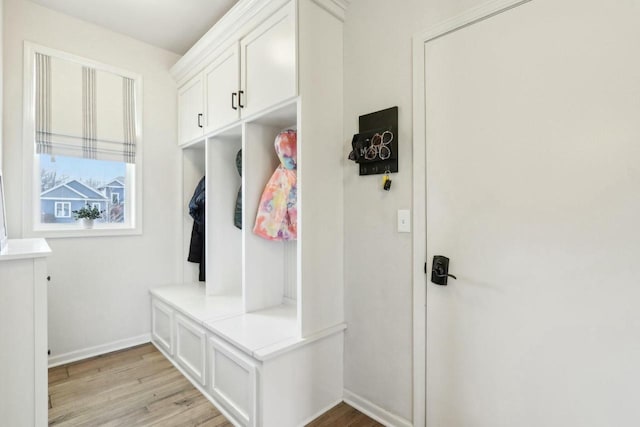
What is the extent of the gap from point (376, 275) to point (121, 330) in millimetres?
2322

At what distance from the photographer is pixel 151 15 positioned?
7.62ft

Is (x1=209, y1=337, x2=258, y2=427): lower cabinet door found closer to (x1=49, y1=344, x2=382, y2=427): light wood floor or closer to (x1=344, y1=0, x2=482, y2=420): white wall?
(x1=49, y1=344, x2=382, y2=427): light wood floor

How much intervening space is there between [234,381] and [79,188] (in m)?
2.04

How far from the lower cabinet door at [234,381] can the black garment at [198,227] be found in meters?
1.16

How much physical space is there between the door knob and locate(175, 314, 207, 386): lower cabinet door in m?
1.44

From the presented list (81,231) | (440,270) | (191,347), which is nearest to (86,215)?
(81,231)

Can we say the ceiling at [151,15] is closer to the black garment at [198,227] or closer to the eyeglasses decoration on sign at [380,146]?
the black garment at [198,227]

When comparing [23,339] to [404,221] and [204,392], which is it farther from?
[404,221]

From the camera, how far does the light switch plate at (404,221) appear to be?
1.56m

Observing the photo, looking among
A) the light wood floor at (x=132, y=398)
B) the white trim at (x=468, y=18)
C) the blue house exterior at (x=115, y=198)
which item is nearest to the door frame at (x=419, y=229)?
the white trim at (x=468, y=18)

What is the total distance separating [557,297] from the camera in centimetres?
114

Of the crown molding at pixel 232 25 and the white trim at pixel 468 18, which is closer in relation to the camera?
the white trim at pixel 468 18

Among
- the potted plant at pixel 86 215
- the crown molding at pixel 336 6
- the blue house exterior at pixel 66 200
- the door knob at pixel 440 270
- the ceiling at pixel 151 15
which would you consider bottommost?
the door knob at pixel 440 270

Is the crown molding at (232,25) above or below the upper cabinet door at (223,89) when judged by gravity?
above
